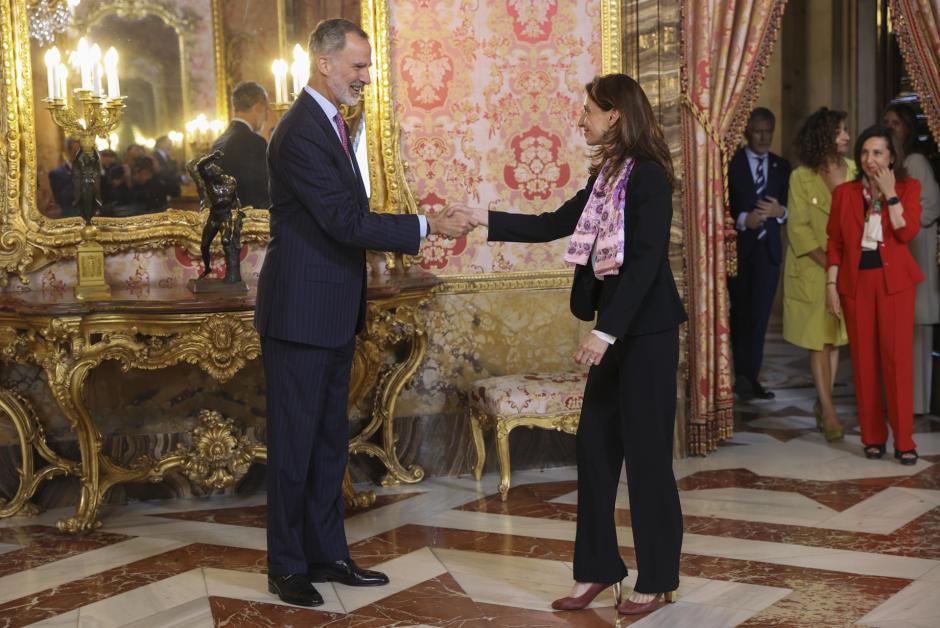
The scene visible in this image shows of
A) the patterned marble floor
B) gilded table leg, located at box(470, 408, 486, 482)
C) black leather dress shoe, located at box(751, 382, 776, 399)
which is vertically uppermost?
gilded table leg, located at box(470, 408, 486, 482)

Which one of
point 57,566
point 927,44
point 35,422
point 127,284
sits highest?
point 927,44

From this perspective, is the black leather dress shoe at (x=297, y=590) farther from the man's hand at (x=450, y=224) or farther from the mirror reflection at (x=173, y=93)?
the mirror reflection at (x=173, y=93)

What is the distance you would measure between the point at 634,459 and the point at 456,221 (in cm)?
91

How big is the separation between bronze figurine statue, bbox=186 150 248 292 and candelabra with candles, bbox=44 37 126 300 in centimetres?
37

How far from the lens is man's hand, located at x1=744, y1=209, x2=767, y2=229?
273 inches

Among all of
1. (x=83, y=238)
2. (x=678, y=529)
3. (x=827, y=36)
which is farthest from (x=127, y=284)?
(x=827, y=36)

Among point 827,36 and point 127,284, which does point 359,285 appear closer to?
point 127,284

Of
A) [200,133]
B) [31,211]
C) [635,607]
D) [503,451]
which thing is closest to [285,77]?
[200,133]

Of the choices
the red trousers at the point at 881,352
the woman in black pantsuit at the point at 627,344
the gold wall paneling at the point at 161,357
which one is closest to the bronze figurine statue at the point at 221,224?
the gold wall paneling at the point at 161,357

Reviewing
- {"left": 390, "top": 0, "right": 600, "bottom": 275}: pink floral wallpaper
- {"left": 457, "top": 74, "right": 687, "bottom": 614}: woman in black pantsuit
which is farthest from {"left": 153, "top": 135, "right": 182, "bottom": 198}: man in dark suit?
{"left": 457, "top": 74, "right": 687, "bottom": 614}: woman in black pantsuit

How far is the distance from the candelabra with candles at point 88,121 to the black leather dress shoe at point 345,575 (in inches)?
53.7

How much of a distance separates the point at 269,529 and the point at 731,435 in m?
2.73

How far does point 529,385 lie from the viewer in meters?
5.03

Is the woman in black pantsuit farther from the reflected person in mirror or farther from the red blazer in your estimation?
the red blazer
